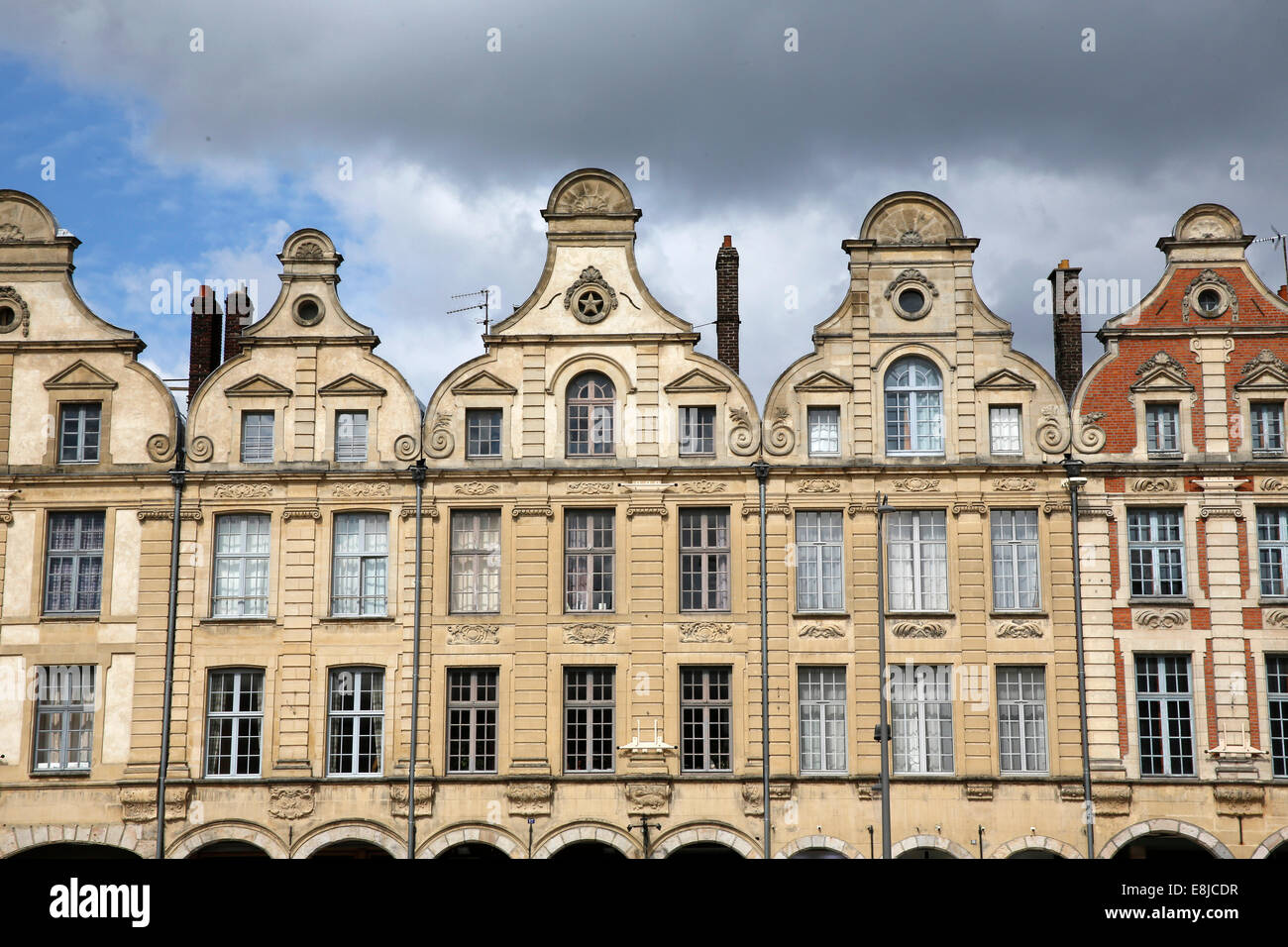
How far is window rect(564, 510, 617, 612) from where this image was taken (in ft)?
114

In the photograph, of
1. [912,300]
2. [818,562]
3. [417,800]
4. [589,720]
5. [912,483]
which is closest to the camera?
[417,800]

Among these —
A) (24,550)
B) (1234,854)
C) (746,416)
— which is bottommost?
(1234,854)

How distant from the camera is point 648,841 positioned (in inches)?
1308

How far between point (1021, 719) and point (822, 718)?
14.5 ft

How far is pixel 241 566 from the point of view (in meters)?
35.2

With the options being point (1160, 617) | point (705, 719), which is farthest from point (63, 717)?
point (1160, 617)

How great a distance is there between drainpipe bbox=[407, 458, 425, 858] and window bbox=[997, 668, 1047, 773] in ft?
42.4

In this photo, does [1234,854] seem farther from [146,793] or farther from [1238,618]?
[146,793]

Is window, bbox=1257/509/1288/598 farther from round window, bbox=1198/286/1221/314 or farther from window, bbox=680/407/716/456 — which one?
window, bbox=680/407/716/456

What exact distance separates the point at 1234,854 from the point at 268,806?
21023 millimetres

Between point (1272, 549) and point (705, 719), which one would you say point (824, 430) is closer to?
point (705, 719)

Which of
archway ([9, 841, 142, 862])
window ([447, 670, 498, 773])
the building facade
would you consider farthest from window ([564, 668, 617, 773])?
archway ([9, 841, 142, 862])

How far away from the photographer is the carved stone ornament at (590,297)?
35750mm
